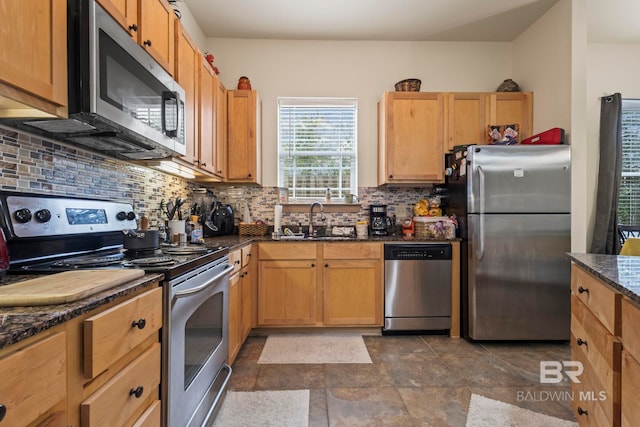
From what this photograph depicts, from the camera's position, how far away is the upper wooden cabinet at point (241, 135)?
10.1 feet

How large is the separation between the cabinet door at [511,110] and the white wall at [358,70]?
1.27ft

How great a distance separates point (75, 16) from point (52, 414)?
1.23 meters

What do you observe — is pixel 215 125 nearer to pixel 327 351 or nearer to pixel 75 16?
pixel 75 16

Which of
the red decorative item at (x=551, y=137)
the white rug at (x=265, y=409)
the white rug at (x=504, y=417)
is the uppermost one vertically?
the red decorative item at (x=551, y=137)

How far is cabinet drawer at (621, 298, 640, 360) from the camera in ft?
2.99

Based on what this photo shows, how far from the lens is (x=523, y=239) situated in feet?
8.61

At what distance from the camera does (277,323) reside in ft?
9.21

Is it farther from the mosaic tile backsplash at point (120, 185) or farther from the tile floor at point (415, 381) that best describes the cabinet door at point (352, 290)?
the mosaic tile backsplash at point (120, 185)

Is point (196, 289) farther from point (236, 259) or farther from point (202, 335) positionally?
point (236, 259)

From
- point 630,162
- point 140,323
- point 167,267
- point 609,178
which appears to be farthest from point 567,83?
point 140,323

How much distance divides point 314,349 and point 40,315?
7.03 ft

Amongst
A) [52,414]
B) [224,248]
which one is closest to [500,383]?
[224,248]

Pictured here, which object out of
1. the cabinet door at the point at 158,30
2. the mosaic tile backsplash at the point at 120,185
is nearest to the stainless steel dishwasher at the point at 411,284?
the mosaic tile backsplash at the point at 120,185

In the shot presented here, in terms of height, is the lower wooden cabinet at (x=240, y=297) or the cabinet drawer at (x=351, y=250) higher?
the cabinet drawer at (x=351, y=250)
